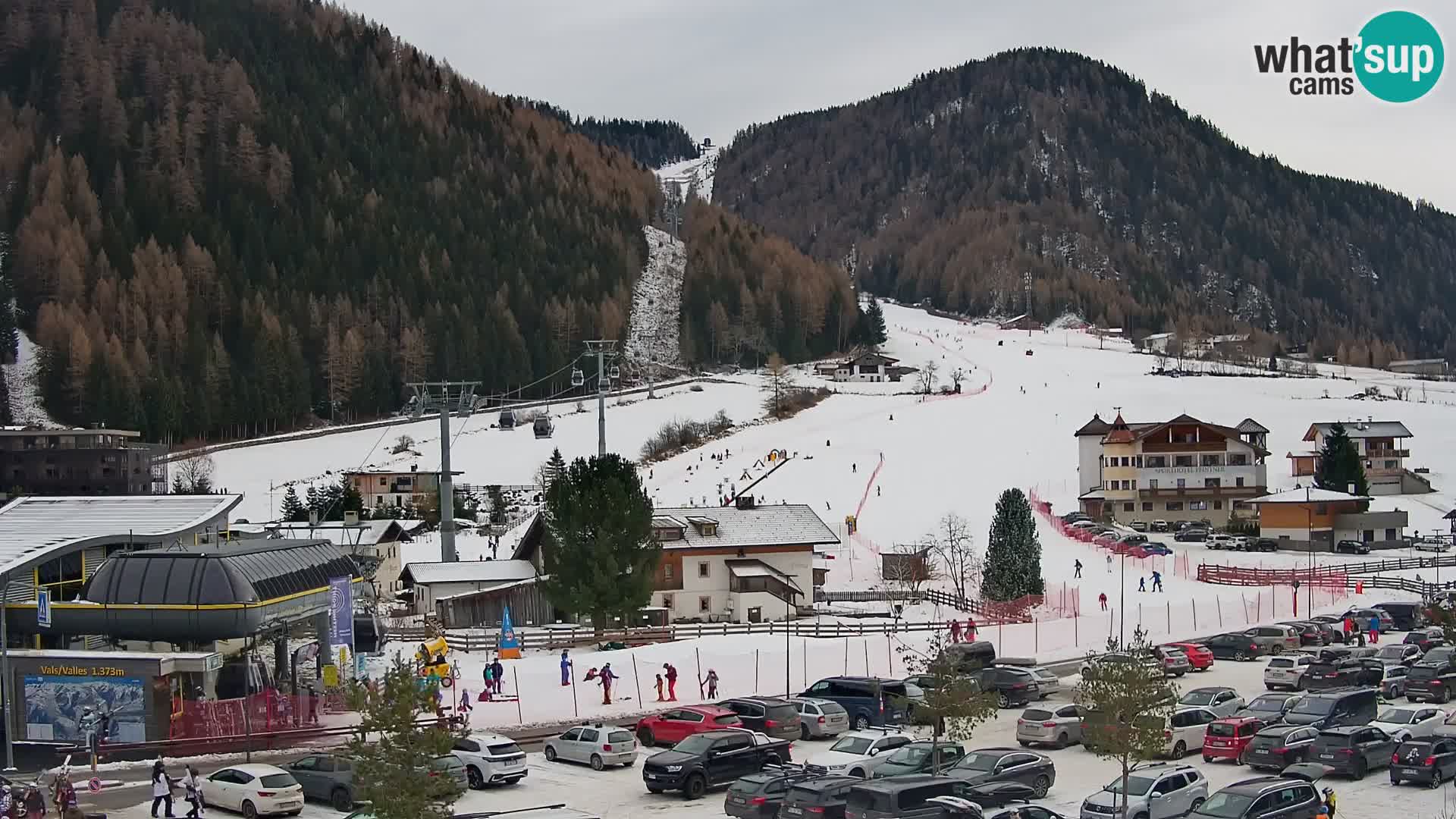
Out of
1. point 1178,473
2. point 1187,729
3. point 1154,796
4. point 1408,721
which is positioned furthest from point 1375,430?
point 1154,796

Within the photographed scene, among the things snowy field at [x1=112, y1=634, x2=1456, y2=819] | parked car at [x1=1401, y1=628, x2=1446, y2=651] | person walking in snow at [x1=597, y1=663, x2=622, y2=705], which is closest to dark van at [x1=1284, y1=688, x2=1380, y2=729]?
snowy field at [x1=112, y1=634, x2=1456, y2=819]

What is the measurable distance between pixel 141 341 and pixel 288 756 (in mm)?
115338

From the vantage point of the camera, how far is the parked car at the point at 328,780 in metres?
25.1

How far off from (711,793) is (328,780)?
6217 millimetres

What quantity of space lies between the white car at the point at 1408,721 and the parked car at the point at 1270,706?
1.58m

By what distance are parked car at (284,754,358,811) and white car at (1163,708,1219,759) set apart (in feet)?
46.4

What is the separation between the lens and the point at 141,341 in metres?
136

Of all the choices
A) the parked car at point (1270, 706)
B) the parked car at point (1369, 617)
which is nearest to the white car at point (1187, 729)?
the parked car at point (1270, 706)

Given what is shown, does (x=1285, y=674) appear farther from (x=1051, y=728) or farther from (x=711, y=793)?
(x=711, y=793)

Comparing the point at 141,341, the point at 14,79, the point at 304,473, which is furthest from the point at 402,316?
the point at 14,79

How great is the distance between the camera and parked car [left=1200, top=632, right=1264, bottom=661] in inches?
1652

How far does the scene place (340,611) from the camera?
35.3 m

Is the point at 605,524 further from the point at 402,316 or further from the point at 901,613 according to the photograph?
the point at 402,316

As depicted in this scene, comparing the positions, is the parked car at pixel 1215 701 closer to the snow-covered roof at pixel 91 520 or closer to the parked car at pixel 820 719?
the parked car at pixel 820 719
